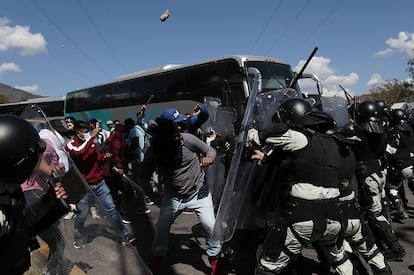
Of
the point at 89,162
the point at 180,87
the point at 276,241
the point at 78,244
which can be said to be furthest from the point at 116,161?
the point at 180,87

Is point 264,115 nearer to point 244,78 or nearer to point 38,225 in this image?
point 38,225

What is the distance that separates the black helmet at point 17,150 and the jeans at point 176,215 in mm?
2046

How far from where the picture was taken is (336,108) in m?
4.66

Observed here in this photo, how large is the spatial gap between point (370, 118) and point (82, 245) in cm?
337

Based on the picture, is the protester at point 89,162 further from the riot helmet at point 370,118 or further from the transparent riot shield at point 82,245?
the riot helmet at point 370,118

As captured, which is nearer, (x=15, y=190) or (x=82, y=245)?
(x=15, y=190)

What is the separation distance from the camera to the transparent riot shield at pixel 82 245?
189 cm

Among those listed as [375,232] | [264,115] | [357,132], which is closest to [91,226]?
[264,115]

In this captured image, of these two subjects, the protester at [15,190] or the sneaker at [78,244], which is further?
the sneaker at [78,244]

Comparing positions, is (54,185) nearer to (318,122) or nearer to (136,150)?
(318,122)

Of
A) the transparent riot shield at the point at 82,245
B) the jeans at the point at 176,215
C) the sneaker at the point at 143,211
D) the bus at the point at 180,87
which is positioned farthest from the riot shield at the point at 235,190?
the sneaker at the point at 143,211

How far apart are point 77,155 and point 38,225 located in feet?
9.05

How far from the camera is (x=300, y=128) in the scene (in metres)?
2.89

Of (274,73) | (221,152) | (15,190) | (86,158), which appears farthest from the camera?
(274,73)
